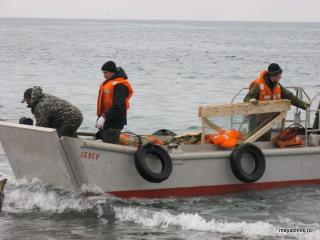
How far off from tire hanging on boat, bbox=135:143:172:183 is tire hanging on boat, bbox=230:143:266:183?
1.15m

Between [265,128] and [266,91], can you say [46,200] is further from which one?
[266,91]

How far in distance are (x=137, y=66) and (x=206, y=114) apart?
35995 mm

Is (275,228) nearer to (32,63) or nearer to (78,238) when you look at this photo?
(78,238)

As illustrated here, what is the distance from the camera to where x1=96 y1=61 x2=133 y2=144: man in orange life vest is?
12.2 m

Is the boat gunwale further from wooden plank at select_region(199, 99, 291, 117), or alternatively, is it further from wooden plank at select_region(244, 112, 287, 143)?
wooden plank at select_region(199, 99, 291, 117)

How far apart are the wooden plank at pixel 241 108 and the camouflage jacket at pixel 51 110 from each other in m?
2.31

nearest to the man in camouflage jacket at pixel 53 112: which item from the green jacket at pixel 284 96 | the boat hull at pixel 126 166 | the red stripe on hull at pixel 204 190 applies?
the boat hull at pixel 126 166

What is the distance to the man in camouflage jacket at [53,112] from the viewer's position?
39.3 ft

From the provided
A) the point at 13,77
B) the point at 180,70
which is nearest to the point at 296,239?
the point at 13,77

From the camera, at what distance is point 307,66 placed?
50469 mm

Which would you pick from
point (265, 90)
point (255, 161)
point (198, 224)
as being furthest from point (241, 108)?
point (198, 224)

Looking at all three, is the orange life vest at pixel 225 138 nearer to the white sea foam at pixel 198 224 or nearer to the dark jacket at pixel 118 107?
the white sea foam at pixel 198 224

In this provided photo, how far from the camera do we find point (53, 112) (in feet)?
39.4

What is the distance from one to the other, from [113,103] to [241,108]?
2345 mm
